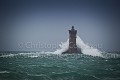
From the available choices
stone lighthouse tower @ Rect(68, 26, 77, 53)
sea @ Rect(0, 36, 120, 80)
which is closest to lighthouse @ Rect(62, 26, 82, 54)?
stone lighthouse tower @ Rect(68, 26, 77, 53)

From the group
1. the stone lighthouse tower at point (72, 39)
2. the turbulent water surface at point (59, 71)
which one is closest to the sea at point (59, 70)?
the turbulent water surface at point (59, 71)

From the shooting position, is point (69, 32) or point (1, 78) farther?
point (69, 32)

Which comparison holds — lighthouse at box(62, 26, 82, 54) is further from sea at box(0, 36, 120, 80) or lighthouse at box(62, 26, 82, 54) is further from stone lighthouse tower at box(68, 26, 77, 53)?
sea at box(0, 36, 120, 80)

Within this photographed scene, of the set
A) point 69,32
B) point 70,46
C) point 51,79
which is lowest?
point 51,79

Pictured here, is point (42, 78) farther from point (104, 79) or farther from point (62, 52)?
point (62, 52)

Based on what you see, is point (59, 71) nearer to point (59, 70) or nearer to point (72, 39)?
point (59, 70)

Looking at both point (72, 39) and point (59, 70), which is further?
point (72, 39)

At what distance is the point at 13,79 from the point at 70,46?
48.1 metres

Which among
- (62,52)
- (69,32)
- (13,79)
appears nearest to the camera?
(13,79)

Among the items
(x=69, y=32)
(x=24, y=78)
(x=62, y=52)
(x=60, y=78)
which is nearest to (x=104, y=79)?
(x=60, y=78)

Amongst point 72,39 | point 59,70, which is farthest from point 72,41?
point 59,70

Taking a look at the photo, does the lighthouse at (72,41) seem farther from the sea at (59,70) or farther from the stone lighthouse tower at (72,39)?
the sea at (59,70)

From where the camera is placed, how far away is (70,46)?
6166cm

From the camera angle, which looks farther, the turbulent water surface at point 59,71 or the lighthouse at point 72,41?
the lighthouse at point 72,41
